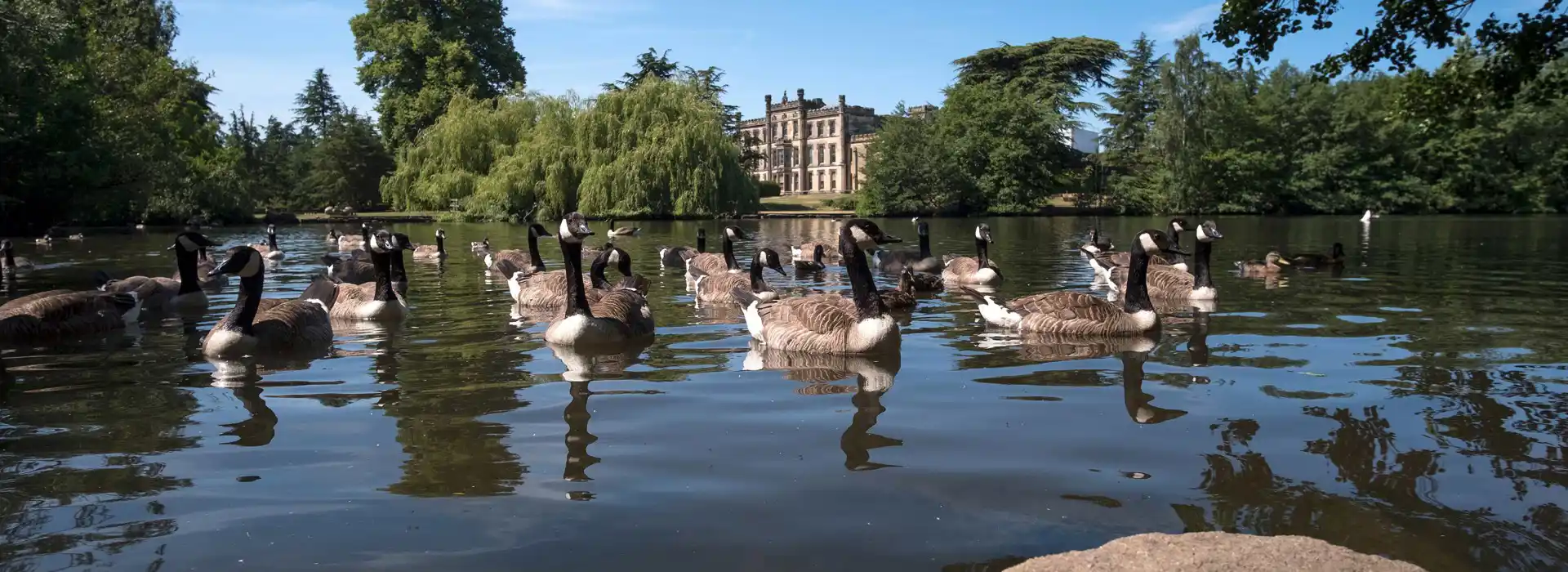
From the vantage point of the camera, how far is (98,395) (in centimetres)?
714

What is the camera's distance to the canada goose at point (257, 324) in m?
8.77

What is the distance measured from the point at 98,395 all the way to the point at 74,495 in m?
2.89

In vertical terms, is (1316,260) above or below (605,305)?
above

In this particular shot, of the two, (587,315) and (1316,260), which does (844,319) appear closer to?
(587,315)

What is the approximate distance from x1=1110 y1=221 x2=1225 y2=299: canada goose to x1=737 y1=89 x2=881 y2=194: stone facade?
9905cm

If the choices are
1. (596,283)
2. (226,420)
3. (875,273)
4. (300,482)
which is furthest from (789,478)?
(875,273)

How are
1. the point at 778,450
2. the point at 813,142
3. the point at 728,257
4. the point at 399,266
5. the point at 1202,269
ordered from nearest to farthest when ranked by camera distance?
the point at 778,450
the point at 1202,269
the point at 399,266
the point at 728,257
the point at 813,142

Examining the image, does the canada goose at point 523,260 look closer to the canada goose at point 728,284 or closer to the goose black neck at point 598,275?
the goose black neck at point 598,275

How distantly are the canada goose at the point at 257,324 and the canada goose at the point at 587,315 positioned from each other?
86.0 inches

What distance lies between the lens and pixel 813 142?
120 m

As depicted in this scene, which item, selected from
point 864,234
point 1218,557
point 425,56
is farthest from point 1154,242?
point 425,56

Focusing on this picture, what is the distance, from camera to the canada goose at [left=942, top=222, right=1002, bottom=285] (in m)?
15.4

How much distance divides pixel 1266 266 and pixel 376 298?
45.5 feet

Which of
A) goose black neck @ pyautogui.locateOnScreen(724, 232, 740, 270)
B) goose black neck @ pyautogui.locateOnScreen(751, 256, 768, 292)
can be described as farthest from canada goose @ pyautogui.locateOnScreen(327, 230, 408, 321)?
goose black neck @ pyautogui.locateOnScreen(724, 232, 740, 270)
